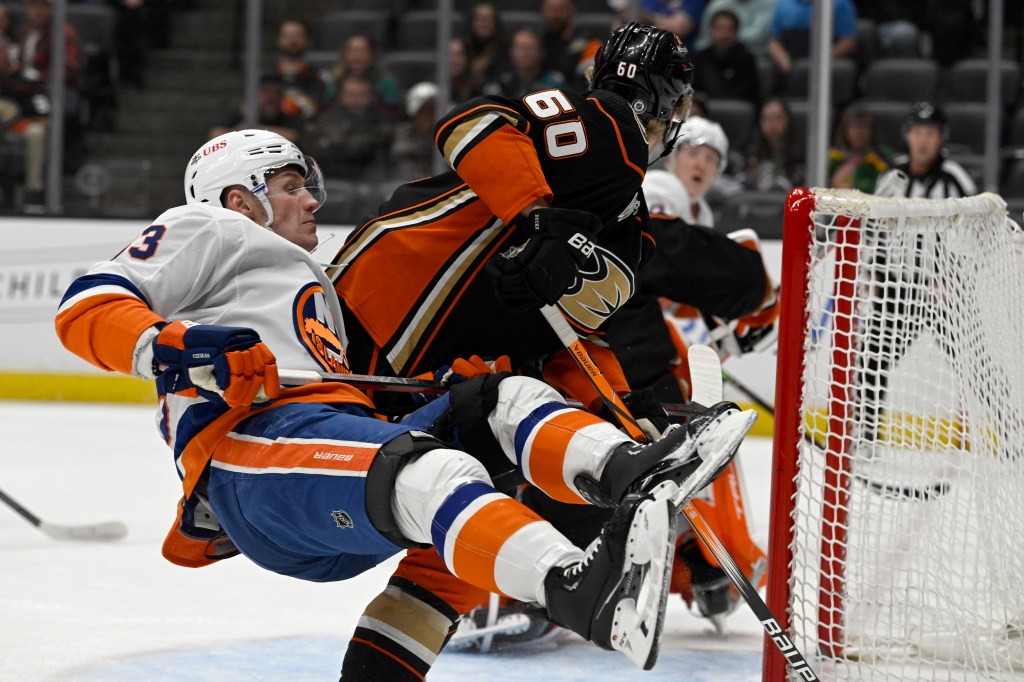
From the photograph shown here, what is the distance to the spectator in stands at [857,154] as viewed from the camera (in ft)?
19.0

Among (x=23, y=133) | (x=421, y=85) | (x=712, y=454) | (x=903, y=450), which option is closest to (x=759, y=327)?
(x=903, y=450)

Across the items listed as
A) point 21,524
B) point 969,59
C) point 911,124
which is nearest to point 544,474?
point 21,524

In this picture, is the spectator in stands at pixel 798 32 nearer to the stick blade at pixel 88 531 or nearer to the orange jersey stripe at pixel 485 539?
the stick blade at pixel 88 531

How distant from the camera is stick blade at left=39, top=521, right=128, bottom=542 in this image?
352cm

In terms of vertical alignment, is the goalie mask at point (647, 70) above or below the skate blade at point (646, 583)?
above

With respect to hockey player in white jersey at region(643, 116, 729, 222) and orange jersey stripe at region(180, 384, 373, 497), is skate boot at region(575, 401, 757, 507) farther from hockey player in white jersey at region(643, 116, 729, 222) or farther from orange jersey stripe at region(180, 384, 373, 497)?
hockey player in white jersey at region(643, 116, 729, 222)

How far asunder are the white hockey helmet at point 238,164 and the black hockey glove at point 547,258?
1.16 feet

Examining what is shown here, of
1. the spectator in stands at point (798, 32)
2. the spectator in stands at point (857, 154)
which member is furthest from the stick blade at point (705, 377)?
the spectator in stands at point (798, 32)

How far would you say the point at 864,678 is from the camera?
221 cm

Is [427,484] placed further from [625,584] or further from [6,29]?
[6,29]

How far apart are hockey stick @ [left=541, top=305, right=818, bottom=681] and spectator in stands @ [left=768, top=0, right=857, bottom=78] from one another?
13.7 feet

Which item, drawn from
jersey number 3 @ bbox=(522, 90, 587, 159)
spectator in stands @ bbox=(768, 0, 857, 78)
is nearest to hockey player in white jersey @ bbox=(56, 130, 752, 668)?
jersey number 3 @ bbox=(522, 90, 587, 159)

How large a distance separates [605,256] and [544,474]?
478 millimetres

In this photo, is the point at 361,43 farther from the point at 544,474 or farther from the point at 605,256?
the point at 544,474
